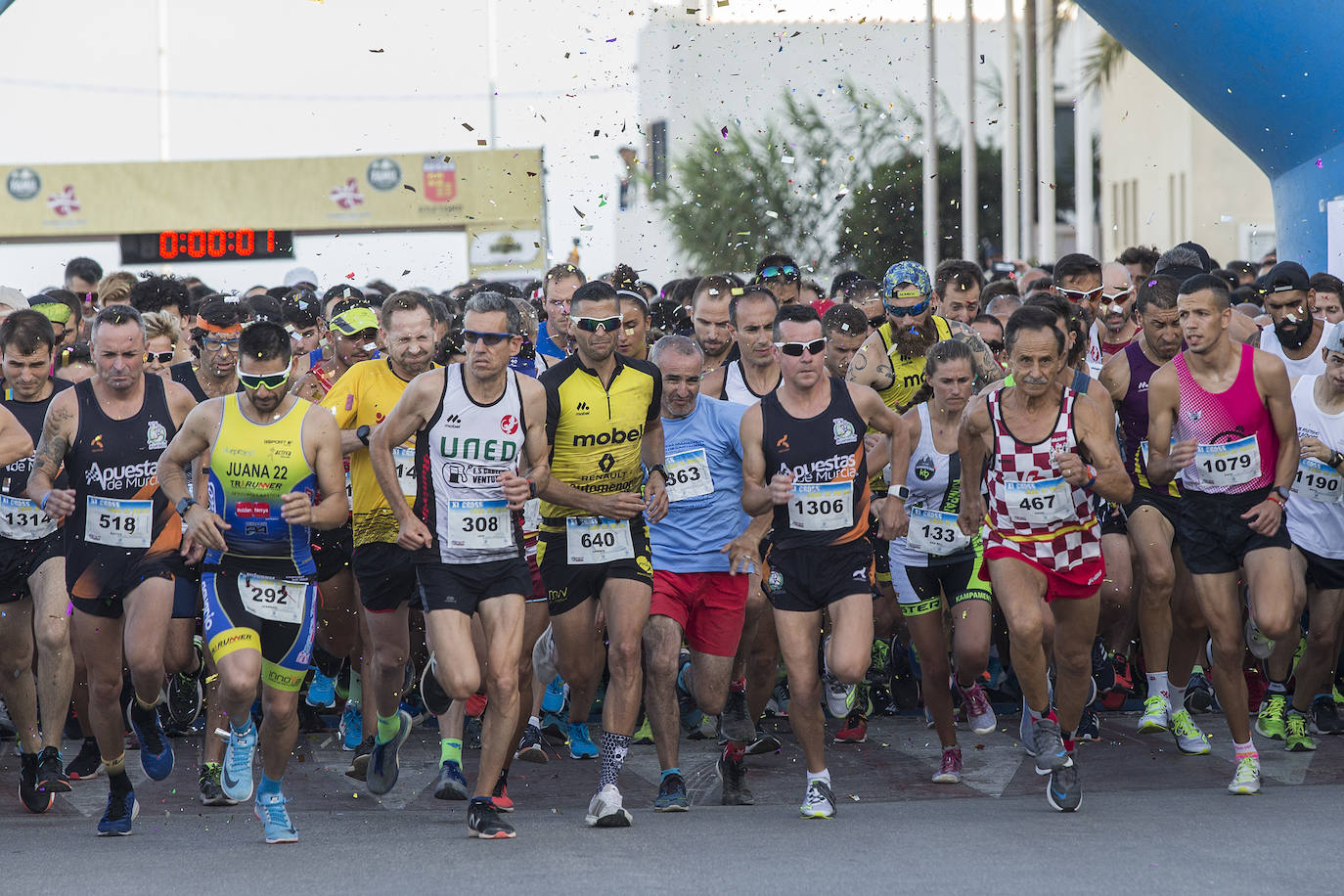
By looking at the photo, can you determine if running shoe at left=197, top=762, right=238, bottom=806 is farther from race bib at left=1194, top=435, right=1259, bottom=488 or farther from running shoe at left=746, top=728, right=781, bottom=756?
race bib at left=1194, top=435, right=1259, bottom=488

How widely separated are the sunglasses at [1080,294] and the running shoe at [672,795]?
445cm

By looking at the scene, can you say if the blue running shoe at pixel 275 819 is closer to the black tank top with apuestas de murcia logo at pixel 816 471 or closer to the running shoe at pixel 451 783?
the running shoe at pixel 451 783

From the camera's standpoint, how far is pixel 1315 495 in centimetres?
891

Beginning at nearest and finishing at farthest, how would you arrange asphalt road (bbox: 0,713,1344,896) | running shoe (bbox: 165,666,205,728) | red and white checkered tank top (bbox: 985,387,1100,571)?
asphalt road (bbox: 0,713,1344,896)
red and white checkered tank top (bbox: 985,387,1100,571)
running shoe (bbox: 165,666,205,728)

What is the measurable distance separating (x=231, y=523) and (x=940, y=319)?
4539mm

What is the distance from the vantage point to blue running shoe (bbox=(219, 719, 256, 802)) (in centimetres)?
780

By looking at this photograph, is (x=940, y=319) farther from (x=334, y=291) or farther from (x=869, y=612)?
(x=334, y=291)

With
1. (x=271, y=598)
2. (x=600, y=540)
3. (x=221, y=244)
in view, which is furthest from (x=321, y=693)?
(x=221, y=244)

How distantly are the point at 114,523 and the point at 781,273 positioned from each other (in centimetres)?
485

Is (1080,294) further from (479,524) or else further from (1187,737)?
(479,524)

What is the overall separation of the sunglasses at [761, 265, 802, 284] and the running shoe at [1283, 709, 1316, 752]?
4.08m

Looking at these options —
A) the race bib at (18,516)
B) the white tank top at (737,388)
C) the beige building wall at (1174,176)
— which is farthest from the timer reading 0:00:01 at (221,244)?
the beige building wall at (1174,176)

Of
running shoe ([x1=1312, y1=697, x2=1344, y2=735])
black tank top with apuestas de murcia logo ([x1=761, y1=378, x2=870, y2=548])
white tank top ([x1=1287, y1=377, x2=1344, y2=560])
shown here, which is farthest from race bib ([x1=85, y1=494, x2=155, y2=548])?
running shoe ([x1=1312, y1=697, x2=1344, y2=735])

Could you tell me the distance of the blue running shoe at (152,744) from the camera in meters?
8.20
